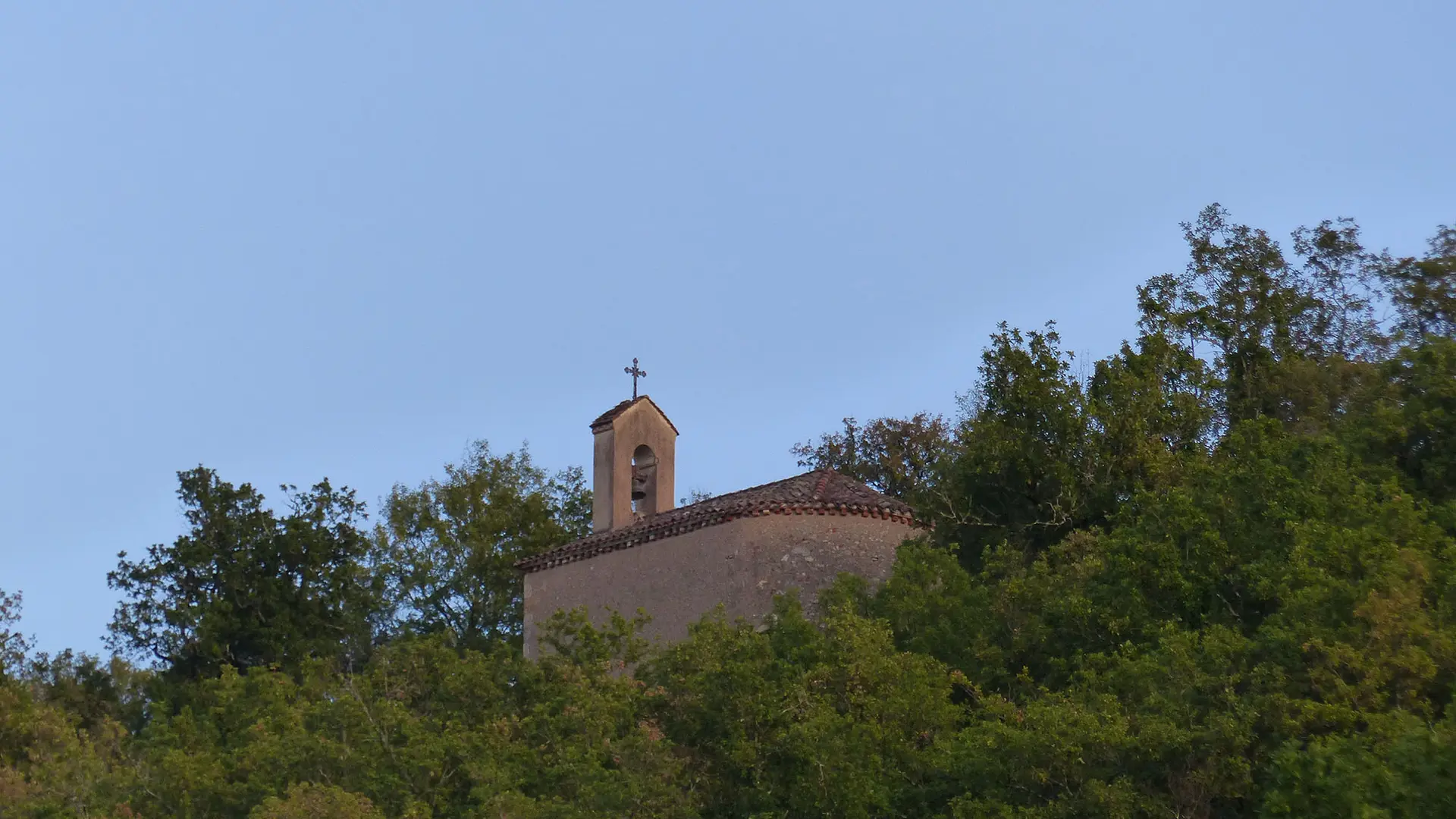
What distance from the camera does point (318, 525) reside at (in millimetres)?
40000

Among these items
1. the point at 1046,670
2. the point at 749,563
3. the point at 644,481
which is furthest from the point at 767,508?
the point at 1046,670

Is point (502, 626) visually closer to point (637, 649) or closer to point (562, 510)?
point (562, 510)

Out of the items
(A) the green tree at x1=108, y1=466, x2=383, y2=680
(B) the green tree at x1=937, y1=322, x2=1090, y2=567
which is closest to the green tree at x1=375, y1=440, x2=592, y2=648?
(A) the green tree at x1=108, y1=466, x2=383, y2=680

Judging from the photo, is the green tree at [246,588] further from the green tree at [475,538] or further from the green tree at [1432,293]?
the green tree at [1432,293]

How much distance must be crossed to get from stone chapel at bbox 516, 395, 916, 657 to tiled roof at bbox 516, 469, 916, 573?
0.07 feet

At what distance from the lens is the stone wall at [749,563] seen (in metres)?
27.0

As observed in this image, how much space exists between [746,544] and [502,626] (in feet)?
50.6

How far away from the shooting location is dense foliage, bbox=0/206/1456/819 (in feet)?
53.5

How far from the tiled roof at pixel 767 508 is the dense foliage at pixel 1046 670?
1022mm

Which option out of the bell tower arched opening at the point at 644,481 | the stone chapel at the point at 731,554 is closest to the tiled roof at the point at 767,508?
the stone chapel at the point at 731,554

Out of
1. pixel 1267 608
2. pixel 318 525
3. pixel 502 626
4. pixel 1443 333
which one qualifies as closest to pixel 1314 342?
pixel 1443 333

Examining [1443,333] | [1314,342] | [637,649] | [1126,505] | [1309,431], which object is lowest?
[637,649]

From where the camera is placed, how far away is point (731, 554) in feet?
89.4

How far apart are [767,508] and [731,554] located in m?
0.94
